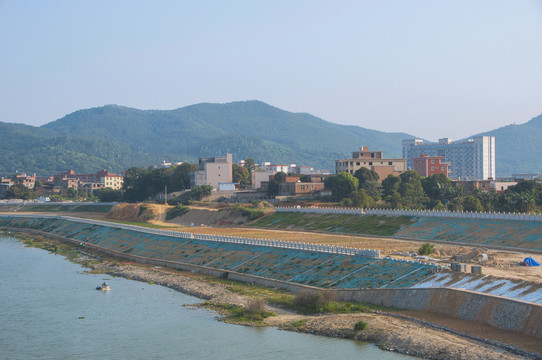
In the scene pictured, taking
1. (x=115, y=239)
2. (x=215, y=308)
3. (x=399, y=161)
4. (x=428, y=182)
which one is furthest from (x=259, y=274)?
(x=399, y=161)

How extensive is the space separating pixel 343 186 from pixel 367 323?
3199 inches

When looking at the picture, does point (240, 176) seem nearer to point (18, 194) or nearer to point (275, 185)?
point (275, 185)

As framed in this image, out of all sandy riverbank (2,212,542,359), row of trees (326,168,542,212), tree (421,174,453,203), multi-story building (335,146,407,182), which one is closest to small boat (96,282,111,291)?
sandy riverbank (2,212,542,359)

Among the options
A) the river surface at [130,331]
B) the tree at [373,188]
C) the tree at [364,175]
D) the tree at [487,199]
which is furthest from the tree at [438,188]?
the river surface at [130,331]

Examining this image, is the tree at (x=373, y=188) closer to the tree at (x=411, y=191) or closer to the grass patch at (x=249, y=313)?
the tree at (x=411, y=191)

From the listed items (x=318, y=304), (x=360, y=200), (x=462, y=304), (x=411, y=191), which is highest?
(x=411, y=191)

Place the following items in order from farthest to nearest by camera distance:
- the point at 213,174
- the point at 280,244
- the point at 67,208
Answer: the point at 213,174, the point at 67,208, the point at 280,244

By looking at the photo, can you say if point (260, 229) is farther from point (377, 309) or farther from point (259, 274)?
point (377, 309)

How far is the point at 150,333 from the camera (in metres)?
40.8

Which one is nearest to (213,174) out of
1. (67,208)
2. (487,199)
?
(67,208)

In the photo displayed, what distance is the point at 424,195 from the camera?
114312 mm

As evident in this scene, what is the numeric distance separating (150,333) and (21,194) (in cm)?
16109

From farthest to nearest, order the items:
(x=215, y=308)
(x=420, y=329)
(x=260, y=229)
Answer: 1. (x=260, y=229)
2. (x=215, y=308)
3. (x=420, y=329)

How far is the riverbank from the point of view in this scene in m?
33.4
